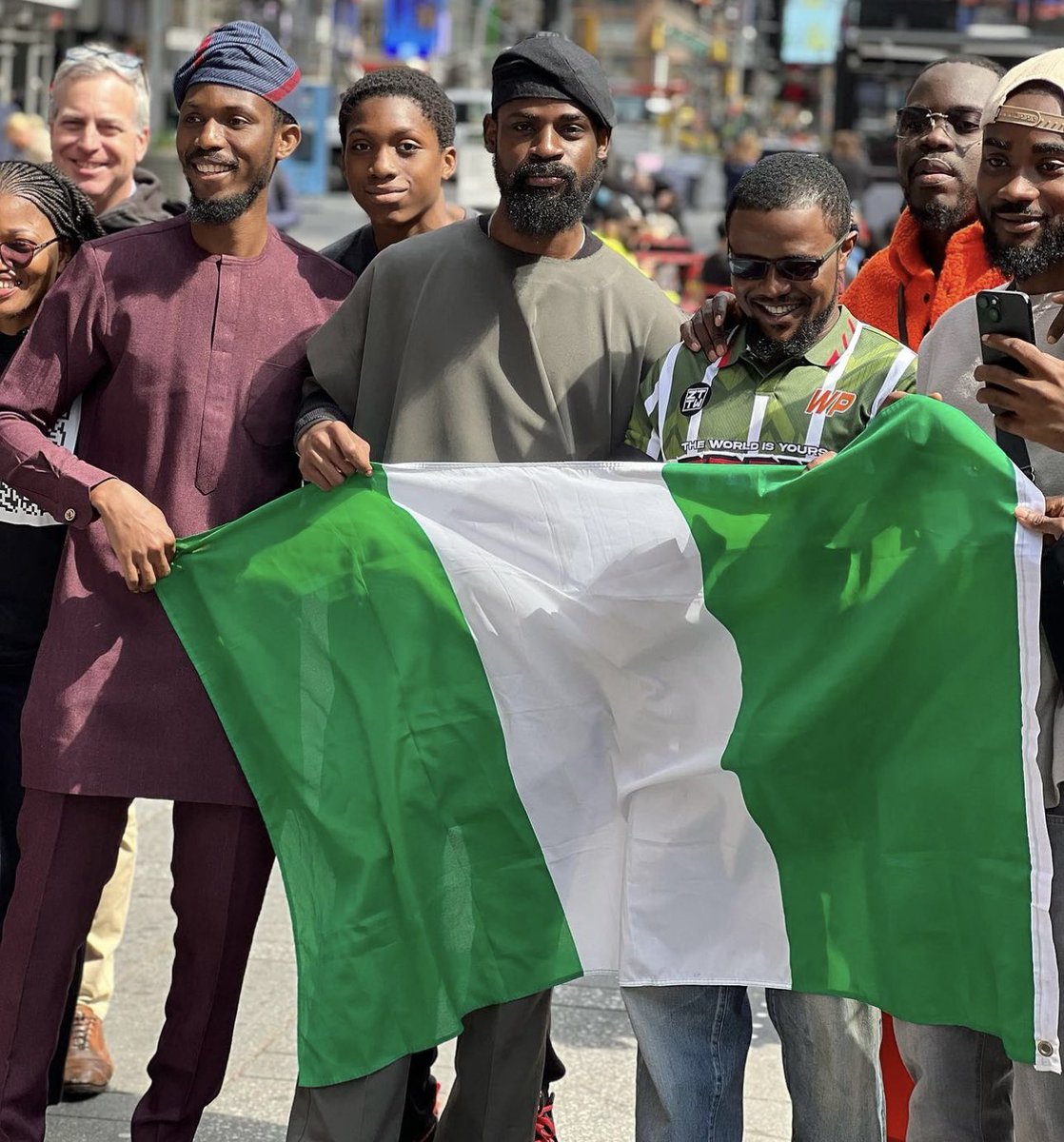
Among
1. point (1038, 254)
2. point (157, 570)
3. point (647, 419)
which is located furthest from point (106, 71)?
point (1038, 254)

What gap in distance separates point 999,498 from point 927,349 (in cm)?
41

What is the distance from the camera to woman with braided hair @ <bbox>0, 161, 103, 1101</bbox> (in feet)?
12.7

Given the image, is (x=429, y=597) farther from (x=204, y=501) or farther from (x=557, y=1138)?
(x=557, y=1138)

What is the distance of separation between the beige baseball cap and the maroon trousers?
6.49ft

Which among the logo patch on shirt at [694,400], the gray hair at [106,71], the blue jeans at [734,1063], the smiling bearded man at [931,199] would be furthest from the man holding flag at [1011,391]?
the gray hair at [106,71]

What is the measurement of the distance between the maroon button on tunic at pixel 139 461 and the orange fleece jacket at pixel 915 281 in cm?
145

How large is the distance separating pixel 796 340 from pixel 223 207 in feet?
4.10

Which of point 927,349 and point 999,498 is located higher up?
point 927,349

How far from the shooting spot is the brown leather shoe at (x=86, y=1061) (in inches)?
172

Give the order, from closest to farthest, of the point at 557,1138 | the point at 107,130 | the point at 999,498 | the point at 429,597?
the point at 999,498, the point at 429,597, the point at 557,1138, the point at 107,130

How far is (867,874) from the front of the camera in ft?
10.4

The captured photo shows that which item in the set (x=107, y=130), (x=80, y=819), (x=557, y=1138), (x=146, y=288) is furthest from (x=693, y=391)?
(x=107, y=130)

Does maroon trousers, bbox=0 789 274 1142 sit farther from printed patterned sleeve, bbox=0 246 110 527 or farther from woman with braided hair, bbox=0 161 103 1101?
printed patterned sleeve, bbox=0 246 110 527

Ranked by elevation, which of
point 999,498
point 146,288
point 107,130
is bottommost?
point 999,498
